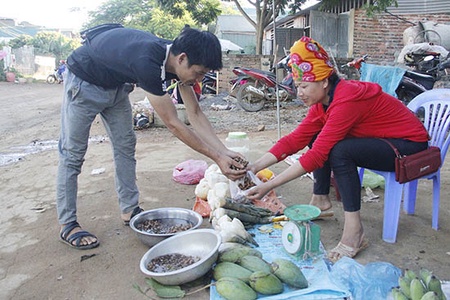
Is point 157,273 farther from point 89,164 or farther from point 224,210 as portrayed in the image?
point 89,164

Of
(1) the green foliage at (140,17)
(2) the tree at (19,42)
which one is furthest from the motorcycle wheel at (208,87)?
(2) the tree at (19,42)

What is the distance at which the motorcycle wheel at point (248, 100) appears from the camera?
8688mm

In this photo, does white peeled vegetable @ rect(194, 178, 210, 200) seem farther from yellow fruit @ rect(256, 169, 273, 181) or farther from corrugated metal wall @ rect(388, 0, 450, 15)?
corrugated metal wall @ rect(388, 0, 450, 15)

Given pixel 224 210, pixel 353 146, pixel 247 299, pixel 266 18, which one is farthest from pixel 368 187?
pixel 266 18

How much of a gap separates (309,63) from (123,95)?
4.20 feet

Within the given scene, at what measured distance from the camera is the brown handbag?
2.24m

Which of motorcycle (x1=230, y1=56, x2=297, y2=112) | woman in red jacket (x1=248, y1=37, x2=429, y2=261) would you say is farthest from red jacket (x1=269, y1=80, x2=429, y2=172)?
motorcycle (x1=230, y1=56, x2=297, y2=112)

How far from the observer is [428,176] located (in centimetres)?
248

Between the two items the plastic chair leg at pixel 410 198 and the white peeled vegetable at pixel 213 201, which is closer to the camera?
the white peeled vegetable at pixel 213 201

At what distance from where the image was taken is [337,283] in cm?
194

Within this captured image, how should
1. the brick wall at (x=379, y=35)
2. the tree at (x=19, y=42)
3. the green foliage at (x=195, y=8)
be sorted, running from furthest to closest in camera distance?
the tree at (x=19, y=42) < the green foliage at (x=195, y=8) < the brick wall at (x=379, y=35)

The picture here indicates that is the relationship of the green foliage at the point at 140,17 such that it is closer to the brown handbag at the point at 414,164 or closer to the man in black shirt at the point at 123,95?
A: the man in black shirt at the point at 123,95

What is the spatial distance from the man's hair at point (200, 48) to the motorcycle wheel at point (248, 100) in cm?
660

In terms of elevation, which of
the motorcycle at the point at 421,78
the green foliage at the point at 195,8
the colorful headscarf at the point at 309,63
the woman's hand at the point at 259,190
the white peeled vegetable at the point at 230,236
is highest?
the green foliage at the point at 195,8
